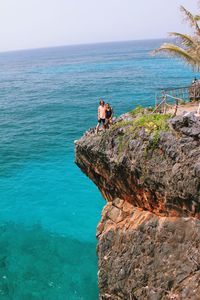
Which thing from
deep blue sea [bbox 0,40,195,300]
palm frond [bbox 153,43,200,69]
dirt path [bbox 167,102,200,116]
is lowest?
deep blue sea [bbox 0,40,195,300]

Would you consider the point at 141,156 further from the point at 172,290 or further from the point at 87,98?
the point at 87,98

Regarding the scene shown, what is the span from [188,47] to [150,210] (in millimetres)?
12148

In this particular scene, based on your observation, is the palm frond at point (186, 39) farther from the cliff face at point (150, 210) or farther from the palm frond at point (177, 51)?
the cliff face at point (150, 210)

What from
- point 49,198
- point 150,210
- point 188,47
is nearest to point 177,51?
point 188,47

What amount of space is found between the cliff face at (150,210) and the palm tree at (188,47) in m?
7.19

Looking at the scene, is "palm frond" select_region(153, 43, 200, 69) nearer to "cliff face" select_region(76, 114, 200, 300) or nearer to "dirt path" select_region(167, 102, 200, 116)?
"dirt path" select_region(167, 102, 200, 116)

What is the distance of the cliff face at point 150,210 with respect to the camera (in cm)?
1664

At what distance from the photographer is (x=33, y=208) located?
3506cm

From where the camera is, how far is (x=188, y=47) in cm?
2406

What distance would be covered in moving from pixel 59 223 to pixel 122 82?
201 feet

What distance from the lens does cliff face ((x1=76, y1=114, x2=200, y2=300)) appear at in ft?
54.6

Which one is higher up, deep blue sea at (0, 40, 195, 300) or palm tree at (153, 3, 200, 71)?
palm tree at (153, 3, 200, 71)

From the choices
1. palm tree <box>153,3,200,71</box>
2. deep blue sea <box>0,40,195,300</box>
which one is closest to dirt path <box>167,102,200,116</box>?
palm tree <box>153,3,200,71</box>

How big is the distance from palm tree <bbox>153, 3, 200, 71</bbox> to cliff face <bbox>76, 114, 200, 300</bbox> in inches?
283
